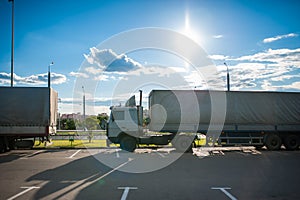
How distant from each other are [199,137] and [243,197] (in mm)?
10328

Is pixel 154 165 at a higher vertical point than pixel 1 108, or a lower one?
lower

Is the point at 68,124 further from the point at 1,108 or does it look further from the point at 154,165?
the point at 154,165

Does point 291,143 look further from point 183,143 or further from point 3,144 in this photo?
point 3,144

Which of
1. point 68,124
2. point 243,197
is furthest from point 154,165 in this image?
point 68,124

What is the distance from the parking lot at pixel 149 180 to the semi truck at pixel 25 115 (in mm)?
3621

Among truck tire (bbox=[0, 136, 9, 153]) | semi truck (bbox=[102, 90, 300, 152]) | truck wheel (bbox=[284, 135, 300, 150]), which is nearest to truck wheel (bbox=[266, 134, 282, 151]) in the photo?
semi truck (bbox=[102, 90, 300, 152])

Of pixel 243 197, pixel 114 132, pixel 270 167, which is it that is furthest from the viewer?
pixel 114 132

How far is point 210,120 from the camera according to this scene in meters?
17.4

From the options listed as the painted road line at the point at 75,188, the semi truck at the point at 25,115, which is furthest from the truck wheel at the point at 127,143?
the painted road line at the point at 75,188

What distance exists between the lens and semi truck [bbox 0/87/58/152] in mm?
17047

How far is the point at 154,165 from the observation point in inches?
496

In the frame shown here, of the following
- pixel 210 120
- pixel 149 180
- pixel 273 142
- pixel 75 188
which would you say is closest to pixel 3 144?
pixel 75 188

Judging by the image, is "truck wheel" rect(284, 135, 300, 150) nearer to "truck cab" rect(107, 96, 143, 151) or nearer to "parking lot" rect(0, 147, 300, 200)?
"parking lot" rect(0, 147, 300, 200)

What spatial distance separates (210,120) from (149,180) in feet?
29.4
